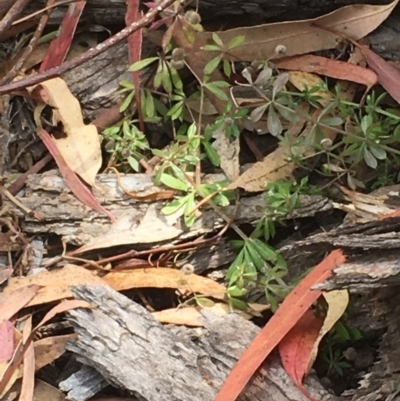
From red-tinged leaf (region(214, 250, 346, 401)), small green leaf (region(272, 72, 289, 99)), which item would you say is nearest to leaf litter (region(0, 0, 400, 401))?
red-tinged leaf (region(214, 250, 346, 401))

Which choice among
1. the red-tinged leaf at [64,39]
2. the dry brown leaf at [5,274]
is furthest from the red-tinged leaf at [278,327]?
the red-tinged leaf at [64,39]

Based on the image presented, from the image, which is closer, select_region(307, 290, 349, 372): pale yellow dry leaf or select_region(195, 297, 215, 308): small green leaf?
select_region(307, 290, 349, 372): pale yellow dry leaf

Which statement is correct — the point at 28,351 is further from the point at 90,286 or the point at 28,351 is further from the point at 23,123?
the point at 23,123

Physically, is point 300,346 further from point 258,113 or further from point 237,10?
point 237,10

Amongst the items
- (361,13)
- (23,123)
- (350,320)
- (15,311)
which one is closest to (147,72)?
(23,123)

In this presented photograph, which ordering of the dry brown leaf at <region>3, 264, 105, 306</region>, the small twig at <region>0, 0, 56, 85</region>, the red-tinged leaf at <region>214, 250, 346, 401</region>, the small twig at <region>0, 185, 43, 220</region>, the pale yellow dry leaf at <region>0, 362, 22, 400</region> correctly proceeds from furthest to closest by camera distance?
the small twig at <region>0, 0, 56, 85</region>
the small twig at <region>0, 185, 43, 220</region>
the dry brown leaf at <region>3, 264, 105, 306</region>
the pale yellow dry leaf at <region>0, 362, 22, 400</region>
the red-tinged leaf at <region>214, 250, 346, 401</region>

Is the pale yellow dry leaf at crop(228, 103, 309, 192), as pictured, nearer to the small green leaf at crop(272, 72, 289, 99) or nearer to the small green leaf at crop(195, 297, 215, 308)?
the small green leaf at crop(272, 72, 289, 99)

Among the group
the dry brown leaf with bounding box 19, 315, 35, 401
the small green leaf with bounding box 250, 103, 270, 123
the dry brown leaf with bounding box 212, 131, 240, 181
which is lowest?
the dry brown leaf with bounding box 19, 315, 35, 401

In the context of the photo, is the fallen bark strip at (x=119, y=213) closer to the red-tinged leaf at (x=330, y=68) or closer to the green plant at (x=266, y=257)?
the green plant at (x=266, y=257)
